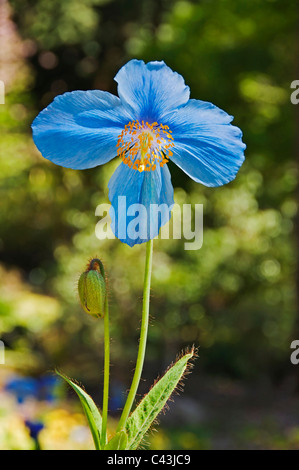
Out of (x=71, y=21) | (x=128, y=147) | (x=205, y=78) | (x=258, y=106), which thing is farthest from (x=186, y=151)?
(x=71, y=21)

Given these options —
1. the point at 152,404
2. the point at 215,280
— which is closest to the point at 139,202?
the point at 152,404

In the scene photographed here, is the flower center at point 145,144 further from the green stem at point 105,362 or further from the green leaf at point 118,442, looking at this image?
the green leaf at point 118,442

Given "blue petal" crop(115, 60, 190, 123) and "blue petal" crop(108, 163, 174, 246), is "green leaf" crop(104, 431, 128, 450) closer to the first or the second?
"blue petal" crop(108, 163, 174, 246)

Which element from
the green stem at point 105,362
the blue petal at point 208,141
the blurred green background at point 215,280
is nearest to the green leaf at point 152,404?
the green stem at point 105,362

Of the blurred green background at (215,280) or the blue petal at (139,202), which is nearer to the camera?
the blue petal at (139,202)

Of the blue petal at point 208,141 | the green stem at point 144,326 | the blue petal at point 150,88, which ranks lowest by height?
the green stem at point 144,326

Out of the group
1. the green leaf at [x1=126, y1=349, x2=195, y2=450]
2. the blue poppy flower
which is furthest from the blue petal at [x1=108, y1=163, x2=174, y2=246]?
the green leaf at [x1=126, y1=349, x2=195, y2=450]

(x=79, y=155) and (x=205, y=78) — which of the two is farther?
(x=205, y=78)
